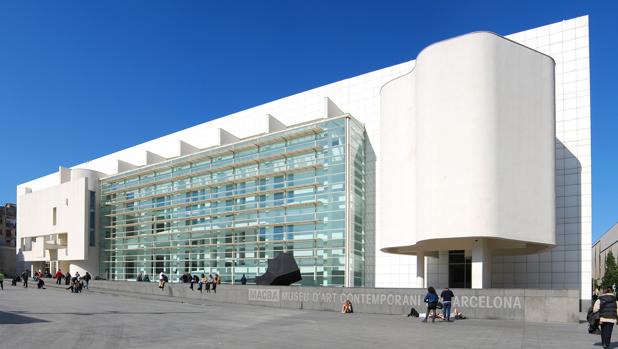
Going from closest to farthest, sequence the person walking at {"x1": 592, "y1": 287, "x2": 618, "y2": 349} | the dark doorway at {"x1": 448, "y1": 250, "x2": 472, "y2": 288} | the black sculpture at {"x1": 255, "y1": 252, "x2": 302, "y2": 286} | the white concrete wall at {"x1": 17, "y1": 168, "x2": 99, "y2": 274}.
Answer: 1. the person walking at {"x1": 592, "y1": 287, "x2": 618, "y2": 349}
2. the black sculpture at {"x1": 255, "y1": 252, "x2": 302, "y2": 286}
3. the dark doorway at {"x1": 448, "y1": 250, "x2": 472, "y2": 288}
4. the white concrete wall at {"x1": 17, "y1": 168, "x2": 99, "y2": 274}

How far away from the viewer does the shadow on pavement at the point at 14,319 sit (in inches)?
666

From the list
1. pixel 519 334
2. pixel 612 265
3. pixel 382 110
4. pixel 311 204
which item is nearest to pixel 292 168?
pixel 311 204

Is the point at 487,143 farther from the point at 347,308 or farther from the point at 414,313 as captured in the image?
the point at 347,308

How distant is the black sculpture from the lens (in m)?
32.1

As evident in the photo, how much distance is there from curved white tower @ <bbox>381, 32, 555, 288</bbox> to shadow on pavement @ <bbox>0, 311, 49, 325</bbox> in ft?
56.0

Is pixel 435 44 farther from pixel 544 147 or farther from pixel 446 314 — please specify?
pixel 446 314

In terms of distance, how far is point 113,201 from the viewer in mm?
58938

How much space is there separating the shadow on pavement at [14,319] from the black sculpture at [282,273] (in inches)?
590

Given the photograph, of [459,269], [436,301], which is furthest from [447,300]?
[459,269]

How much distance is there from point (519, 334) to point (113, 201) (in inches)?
1962

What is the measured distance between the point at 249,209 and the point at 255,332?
27226mm

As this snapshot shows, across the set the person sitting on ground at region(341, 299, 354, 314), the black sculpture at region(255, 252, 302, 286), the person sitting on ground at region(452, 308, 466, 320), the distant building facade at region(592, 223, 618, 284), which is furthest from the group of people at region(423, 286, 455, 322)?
the distant building facade at region(592, 223, 618, 284)

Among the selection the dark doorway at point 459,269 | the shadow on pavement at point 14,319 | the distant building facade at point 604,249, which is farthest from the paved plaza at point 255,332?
the distant building facade at point 604,249

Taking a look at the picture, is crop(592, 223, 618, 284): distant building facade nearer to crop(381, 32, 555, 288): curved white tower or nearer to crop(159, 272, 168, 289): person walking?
crop(381, 32, 555, 288): curved white tower
